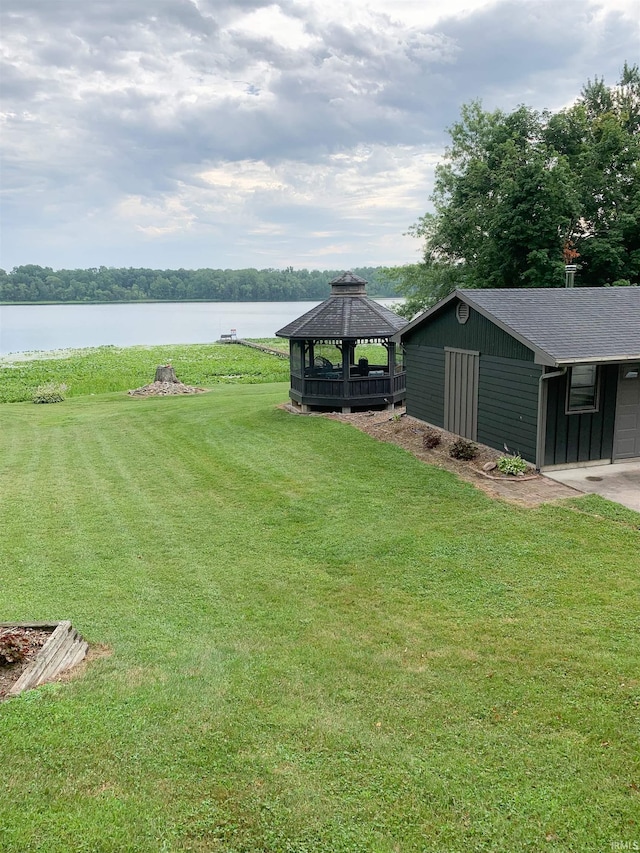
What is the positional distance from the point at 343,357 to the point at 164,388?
10.6 m

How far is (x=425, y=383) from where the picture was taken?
15117mm

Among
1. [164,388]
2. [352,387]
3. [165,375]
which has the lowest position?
[164,388]

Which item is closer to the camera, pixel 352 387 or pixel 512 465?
pixel 512 465

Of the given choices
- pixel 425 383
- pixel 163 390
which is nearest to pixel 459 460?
pixel 425 383

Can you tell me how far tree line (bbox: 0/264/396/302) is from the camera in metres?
141

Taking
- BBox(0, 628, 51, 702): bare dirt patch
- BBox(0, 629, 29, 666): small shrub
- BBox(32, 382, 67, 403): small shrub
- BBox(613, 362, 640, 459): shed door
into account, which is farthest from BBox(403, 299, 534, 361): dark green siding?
BBox(32, 382, 67, 403): small shrub

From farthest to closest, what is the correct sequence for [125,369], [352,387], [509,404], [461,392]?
[125,369] < [352,387] < [461,392] < [509,404]

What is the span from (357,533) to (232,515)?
222cm

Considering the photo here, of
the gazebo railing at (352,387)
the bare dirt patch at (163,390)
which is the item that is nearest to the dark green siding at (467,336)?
the gazebo railing at (352,387)

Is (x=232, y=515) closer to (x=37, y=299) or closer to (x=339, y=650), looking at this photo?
(x=339, y=650)

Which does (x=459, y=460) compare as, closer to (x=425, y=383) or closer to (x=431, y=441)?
(x=431, y=441)

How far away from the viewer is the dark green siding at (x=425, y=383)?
14445mm

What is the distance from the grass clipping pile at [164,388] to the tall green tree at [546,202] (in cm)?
1253

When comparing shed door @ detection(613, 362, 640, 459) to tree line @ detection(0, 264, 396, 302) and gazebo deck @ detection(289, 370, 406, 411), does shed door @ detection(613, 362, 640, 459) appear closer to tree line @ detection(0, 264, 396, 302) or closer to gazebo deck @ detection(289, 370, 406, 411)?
gazebo deck @ detection(289, 370, 406, 411)
